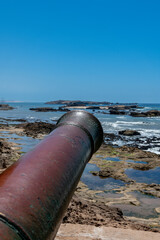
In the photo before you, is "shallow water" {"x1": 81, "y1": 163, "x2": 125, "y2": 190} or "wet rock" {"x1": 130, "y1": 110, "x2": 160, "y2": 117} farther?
"wet rock" {"x1": 130, "y1": 110, "x2": 160, "y2": 117}

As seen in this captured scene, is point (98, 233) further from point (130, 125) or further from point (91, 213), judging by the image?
point (130, 125)

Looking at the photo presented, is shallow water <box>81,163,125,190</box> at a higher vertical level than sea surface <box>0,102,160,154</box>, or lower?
lower

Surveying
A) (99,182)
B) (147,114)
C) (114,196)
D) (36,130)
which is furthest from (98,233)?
(147,114)

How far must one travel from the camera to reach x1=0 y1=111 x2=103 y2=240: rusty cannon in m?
1.56

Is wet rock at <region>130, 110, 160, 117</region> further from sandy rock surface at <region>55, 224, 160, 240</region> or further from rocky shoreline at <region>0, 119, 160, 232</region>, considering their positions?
sandy rock surface at <region>55, 224, 160, 240</region>

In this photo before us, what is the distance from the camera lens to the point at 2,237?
1.35 metres

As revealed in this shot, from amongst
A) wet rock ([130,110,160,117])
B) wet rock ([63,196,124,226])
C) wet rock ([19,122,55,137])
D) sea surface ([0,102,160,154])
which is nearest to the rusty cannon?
wet rock ([63,196,124,226])

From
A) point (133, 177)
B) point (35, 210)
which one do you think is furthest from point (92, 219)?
point (133, 177)

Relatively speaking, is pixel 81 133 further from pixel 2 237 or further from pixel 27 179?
pixel 2 237

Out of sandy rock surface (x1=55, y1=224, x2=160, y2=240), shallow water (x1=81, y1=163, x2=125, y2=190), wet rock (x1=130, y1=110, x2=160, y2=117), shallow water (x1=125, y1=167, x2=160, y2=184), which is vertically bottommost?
shallow water (x1=125, y1=167, x2=160, y2=184)

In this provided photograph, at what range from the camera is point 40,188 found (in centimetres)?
190

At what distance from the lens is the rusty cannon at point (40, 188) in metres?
1.56

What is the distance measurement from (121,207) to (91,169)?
12.3 ft

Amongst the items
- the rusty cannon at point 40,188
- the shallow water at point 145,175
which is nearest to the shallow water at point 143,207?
the shallow water at point 145,175
